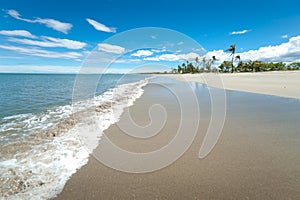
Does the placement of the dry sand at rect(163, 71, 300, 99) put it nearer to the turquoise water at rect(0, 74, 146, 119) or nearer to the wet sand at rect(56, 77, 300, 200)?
the wet sand at rect(56, 77, 300, 200)

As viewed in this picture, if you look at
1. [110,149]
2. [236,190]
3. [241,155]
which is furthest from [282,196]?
[110,149]

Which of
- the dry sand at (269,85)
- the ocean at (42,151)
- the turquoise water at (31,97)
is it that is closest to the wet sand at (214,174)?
the ocean at (42,151)

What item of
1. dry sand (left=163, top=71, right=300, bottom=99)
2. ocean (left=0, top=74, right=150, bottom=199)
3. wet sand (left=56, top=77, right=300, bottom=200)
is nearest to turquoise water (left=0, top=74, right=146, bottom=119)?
ocean (left=0, top=74, right=150, bottom=199)

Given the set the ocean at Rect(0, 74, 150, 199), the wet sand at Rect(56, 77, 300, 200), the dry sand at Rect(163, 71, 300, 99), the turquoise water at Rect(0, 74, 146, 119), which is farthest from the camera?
the dry sand at Rect(163, 71, 300, 99)

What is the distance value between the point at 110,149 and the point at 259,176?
3419 mm

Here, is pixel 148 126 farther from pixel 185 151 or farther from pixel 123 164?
pixel 123 164

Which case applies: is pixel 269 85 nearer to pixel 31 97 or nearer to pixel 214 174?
pixel 214 174

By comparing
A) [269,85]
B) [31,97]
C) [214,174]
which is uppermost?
[269,85]

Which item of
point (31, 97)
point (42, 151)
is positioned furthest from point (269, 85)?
point (31, 97)

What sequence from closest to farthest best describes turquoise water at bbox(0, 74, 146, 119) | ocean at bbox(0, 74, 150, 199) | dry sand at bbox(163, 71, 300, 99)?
ocean at bbox(0, 74, 150, 199) → turquoise water at bbox(0, 74, 146, 119) → dry sand at bbox(163, 71, 300, 99)

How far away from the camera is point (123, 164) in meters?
3.39

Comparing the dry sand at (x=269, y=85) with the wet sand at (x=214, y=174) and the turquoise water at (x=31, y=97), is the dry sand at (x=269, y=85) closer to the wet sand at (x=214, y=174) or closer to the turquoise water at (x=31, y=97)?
the wet sand at (x=214, y=174)

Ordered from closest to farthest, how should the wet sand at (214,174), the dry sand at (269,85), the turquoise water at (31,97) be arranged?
the wet sand at (214,174), the turquoise water at (31,97), the dry sand at (269,85)

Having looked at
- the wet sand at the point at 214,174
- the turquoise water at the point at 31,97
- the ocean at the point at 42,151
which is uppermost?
the turquoise water at the point at 31,97
